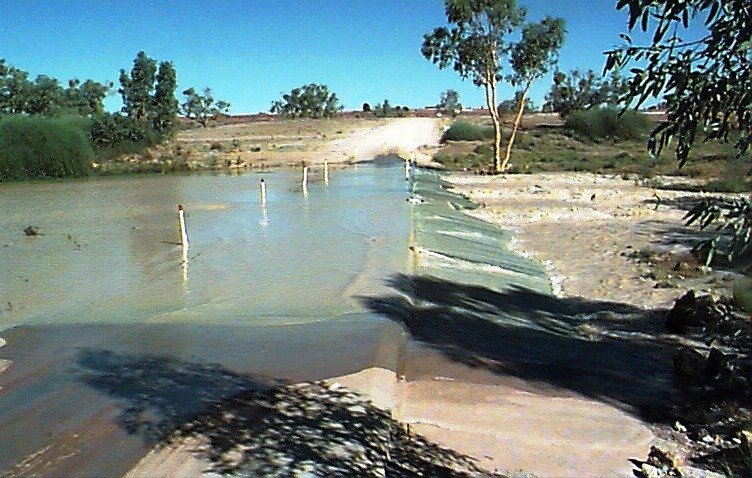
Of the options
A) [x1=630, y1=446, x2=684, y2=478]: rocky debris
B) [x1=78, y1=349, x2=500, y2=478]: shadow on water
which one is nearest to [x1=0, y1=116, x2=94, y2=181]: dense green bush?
[x1=78, y1=349, x2=500, y2=478]: shadow on water

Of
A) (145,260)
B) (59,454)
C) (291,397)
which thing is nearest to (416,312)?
(291,397)

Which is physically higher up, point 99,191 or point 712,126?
point 712,126

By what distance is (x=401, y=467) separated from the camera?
20.6 feet

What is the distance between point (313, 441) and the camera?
6355 millimetres

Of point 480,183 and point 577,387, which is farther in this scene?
point 480,183

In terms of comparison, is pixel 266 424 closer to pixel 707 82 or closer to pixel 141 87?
pixel 707 82

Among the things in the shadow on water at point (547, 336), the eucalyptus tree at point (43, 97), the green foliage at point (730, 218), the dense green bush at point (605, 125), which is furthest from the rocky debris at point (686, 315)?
the eucalyptus tree at point (43, 97)

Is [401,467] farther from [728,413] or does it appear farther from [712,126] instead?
[712,126]

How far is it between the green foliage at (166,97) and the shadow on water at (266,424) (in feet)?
178

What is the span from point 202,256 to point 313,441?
11055mm

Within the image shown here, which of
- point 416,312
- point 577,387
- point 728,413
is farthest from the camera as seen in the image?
point 416,312

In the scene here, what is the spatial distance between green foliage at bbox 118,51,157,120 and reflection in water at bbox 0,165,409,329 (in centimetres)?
3089

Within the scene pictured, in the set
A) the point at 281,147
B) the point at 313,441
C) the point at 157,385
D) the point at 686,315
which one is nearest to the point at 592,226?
the point at 686,315

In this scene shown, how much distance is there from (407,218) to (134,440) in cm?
1638
